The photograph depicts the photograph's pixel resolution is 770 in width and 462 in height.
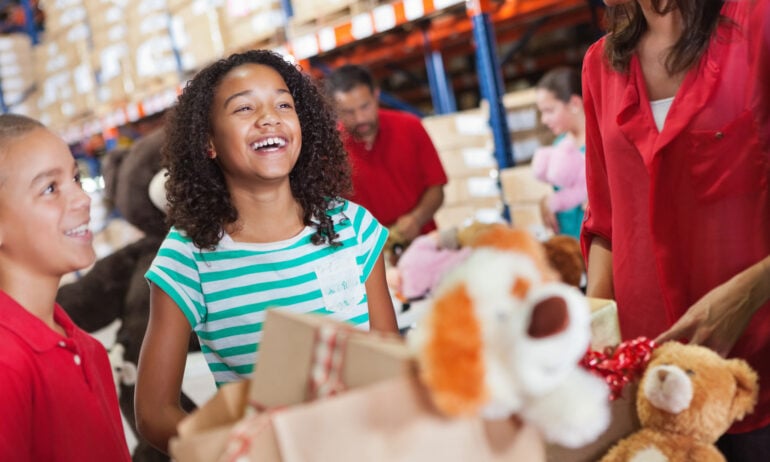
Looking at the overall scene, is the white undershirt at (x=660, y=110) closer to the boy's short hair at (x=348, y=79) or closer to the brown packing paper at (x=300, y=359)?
the brown packing paper at (x=300, y=359)

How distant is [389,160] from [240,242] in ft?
5.62

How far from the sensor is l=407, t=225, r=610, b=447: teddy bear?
0.45 m

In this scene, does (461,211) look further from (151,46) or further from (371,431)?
(371,431)

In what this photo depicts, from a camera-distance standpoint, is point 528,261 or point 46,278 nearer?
point 528,261

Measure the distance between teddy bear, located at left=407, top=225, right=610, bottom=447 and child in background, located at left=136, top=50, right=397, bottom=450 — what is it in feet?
1.90

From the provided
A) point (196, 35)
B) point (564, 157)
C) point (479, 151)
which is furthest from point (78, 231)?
point (196, 35)

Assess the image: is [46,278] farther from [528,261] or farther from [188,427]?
[528,261]

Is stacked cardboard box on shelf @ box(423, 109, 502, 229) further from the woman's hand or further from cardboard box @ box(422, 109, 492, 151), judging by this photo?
the woman's hand

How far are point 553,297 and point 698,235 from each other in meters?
0.58

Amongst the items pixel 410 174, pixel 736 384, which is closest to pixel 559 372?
pixel 736 384

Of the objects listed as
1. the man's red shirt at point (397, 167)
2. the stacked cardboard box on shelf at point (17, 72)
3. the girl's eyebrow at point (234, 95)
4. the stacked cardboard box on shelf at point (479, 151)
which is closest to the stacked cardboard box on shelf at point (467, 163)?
the stacked cardboard box on shelf at point (479, 151)

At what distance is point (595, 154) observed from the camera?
3.65ft

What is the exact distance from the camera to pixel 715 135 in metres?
0.92

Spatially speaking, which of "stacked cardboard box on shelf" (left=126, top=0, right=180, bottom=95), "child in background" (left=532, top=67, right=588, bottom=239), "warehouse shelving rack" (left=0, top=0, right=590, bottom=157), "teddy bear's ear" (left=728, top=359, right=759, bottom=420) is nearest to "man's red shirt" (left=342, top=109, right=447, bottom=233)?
"child in background" (left=532, top=67, right=588, bottom=239)
